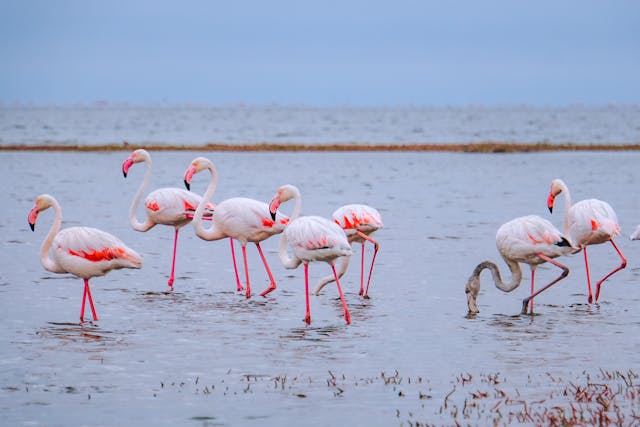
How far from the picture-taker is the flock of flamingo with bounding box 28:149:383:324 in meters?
10.1

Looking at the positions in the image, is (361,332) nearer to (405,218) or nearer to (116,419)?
(116,419)

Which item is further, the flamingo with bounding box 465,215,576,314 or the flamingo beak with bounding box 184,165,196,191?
the flamingo beak with bounding box 184,165,196,191

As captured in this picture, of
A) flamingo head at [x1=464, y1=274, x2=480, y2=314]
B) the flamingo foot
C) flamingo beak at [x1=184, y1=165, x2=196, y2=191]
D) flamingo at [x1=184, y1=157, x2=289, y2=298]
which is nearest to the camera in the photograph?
flamingo head at [x1=464, y1=274, x2=480, y2=314]

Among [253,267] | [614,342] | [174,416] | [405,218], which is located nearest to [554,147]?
[405,218]

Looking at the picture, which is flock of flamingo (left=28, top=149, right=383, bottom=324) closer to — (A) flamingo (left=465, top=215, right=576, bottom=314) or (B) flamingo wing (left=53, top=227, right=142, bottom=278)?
(B) flamingo wing (left=53, top=227, right=142, bottom=278)

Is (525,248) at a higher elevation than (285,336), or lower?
higher

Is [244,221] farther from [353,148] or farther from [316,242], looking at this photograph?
[353,148]

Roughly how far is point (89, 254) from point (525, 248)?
15.2 ft

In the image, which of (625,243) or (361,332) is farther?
(625,243)

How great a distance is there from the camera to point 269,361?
845cm

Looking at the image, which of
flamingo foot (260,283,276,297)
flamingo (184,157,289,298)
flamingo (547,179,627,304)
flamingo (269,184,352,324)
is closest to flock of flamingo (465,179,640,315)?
flamingo (547,179,627,304)

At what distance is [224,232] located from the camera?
12312 mm

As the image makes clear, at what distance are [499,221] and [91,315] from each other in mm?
10766

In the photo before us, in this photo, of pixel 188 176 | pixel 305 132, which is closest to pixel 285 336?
pixel 188 176
